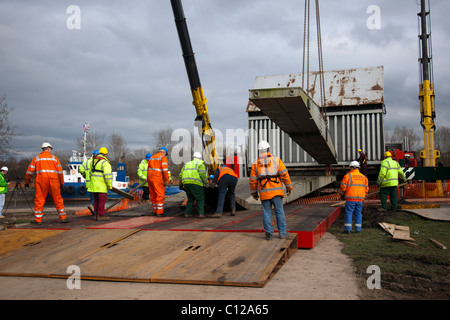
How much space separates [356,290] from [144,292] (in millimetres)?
2162

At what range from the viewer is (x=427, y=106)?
16.2m

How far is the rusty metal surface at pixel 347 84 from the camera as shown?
15531 mm

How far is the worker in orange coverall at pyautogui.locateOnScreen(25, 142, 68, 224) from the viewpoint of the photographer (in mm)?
7133

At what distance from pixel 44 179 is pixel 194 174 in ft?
10.00

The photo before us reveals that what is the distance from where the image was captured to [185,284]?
389 cm

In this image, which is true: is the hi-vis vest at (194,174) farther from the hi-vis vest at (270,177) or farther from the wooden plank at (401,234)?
the wooden plank at (401,234)

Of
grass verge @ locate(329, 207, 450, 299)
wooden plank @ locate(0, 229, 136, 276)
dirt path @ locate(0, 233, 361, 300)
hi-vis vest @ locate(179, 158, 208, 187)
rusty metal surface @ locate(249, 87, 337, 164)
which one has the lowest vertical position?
grass verge @ locate(329, 207, 450, 299)

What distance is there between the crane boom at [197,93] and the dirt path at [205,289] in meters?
5.64

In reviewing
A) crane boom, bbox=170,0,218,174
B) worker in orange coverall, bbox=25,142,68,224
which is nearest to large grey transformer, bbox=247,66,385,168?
crane boom, bbox=170,0,218,174

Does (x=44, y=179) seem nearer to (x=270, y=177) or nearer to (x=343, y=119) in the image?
(x=270, y=177)

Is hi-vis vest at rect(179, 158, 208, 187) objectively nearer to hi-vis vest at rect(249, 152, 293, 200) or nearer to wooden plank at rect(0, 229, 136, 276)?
wooden plank at rect(0, 229, 136, 276)

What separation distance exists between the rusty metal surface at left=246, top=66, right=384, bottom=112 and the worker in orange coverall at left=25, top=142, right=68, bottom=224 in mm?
10845

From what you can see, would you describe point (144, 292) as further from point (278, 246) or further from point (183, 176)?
point (183, 176)
